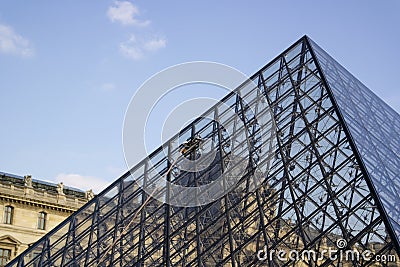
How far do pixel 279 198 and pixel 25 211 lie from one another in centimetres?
3013

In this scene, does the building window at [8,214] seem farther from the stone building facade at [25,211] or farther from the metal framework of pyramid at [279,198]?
the metal framework of pyramid at [279,198]

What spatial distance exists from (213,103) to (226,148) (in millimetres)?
2788

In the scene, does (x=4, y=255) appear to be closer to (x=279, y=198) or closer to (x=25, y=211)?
(x=25, y=211)

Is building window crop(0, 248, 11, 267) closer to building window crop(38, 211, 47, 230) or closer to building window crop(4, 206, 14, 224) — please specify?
building window crop(4, 206, 14, 224)

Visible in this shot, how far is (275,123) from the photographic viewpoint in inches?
791

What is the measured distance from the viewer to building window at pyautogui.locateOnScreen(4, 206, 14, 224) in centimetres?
4125

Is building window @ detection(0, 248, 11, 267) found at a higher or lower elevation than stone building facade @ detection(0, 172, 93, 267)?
lower

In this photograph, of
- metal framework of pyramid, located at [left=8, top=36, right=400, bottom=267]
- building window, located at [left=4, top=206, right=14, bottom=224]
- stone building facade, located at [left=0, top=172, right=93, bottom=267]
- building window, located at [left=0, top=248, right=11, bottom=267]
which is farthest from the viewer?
building window, located at [left=4, top=206, right=14, bottom=224]

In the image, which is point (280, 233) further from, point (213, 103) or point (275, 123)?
point (213, 103)

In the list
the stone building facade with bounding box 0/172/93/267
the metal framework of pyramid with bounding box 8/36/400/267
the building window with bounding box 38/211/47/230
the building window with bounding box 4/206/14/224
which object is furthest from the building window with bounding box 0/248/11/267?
the metal framework of pyramid with bounding box 8/36/400/267

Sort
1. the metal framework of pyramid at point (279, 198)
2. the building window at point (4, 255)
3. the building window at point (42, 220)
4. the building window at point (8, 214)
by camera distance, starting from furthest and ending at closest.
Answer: the building window at point (42, 220) < the building window at point (8, 214) < the building window at point (4, 255) < the metal framework of pyramid at point (279, 198)

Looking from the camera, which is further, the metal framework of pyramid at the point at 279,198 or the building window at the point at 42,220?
the building window at the point at 42,220

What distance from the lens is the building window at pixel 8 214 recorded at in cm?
4125

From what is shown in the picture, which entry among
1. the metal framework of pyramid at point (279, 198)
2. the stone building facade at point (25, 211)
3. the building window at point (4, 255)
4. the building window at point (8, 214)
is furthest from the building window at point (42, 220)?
the metal framework of pyramid at point (279, 198)
